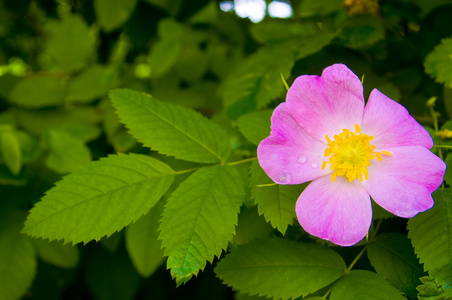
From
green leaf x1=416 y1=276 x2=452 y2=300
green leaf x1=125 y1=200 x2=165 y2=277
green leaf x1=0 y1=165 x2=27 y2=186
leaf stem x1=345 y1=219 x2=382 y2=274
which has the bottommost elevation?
green leaf x1=125 y1=200 x2=165 y2=277

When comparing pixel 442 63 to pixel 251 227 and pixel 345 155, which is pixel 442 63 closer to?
pixel 345 155

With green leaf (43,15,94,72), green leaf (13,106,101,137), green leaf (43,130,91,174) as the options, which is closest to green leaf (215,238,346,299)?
green leaf (43,130,91,174)

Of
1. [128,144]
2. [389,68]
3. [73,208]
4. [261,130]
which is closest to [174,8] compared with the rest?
[128,144]

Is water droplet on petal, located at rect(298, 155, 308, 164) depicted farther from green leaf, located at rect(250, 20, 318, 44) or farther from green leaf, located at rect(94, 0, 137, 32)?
green leaf, located at rect(94, 0, 137, 32)

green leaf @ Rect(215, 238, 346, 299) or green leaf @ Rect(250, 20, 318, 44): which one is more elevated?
green leaf @ Rect(250, 20, 318, 44)

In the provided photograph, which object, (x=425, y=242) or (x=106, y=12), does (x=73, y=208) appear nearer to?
(x=425, y=242)

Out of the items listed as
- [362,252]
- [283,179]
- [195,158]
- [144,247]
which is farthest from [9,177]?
[362,252]
